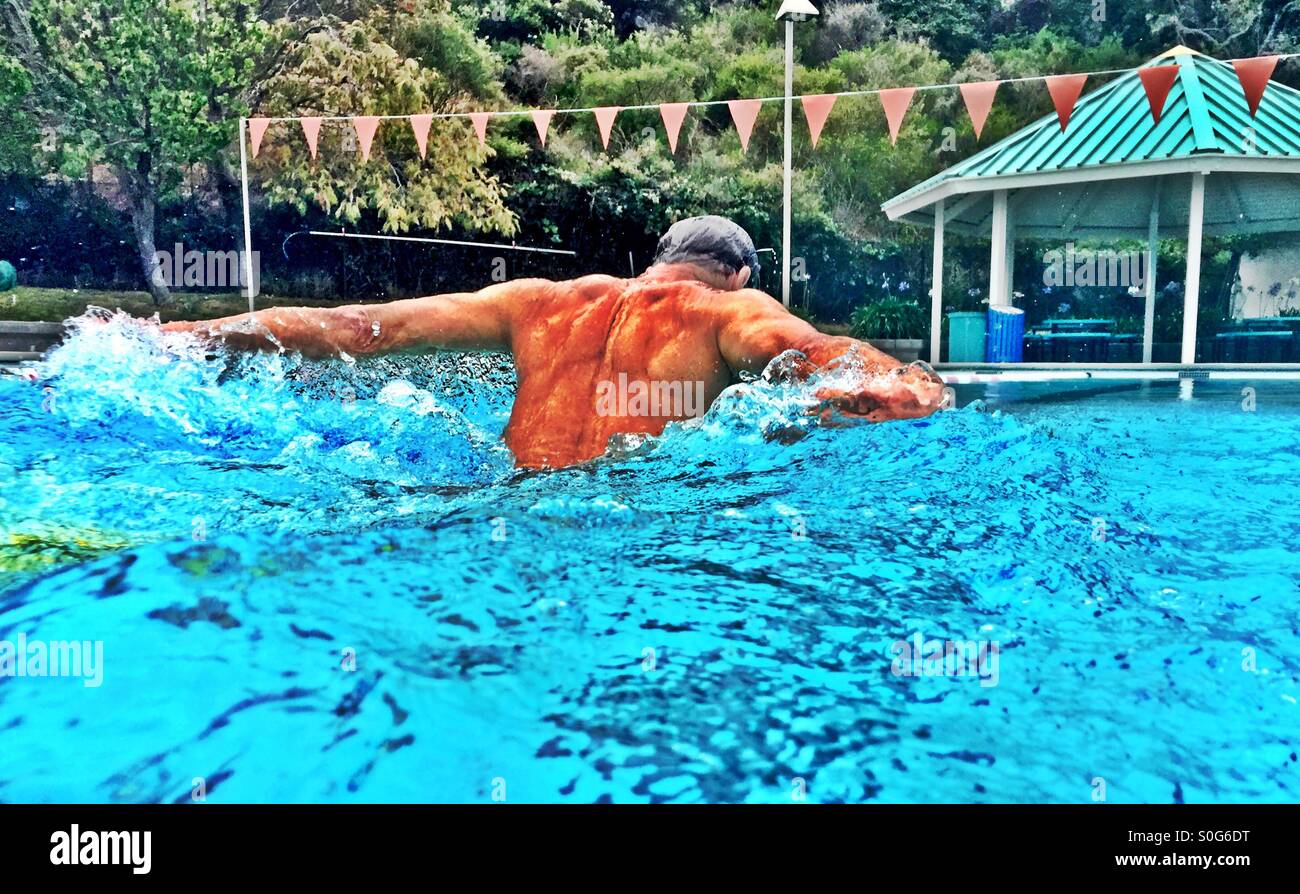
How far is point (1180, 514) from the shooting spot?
3988 millimetres

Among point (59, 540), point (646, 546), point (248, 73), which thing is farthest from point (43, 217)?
point (646, 546)

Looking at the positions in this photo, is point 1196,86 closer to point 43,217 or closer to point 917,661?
point 917,661

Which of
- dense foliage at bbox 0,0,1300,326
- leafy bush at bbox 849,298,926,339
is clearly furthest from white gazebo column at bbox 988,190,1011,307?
dense foliage at bbox 0,0,1300,326

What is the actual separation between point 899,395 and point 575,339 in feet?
4.77

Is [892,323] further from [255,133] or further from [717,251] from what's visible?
[717,251]

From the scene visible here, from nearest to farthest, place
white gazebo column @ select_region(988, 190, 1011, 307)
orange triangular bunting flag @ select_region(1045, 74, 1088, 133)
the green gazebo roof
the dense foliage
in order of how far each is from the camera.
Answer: orange triangular bunting flag @ select_region(1045, 74, 1088, 133), the green gazebo roof, white gazebo column @ select_region(988, 190, 1011, 307), the dense foliage

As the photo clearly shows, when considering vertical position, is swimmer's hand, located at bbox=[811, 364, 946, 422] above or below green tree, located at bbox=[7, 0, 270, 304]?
below

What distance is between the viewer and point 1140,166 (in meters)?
10.6

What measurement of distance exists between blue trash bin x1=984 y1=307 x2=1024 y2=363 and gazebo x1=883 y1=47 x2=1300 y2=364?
1.38 feet

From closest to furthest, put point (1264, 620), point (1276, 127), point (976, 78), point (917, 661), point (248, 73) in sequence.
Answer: point (917, 661), point (1264, 620), point (1276, 127), point (248, 73), point (976, 78)

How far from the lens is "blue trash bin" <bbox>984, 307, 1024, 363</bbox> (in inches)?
458

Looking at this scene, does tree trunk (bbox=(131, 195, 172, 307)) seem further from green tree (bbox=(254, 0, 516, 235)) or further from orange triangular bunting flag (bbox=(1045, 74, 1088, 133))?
orange triangular bunting flag (bbox=(1045, 74, 1088, 133))

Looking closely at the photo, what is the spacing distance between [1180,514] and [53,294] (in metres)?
19.0

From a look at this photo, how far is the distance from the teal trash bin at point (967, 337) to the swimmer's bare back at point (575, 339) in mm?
8727
